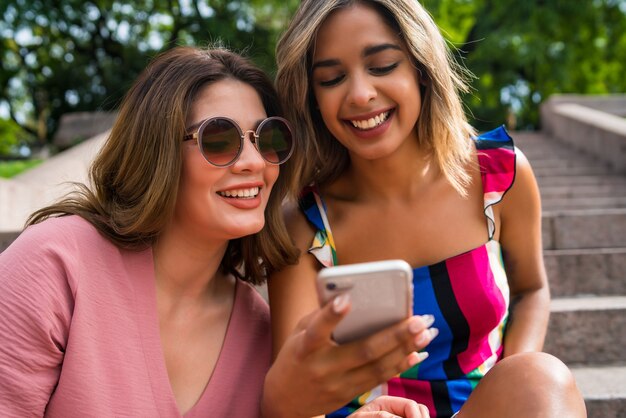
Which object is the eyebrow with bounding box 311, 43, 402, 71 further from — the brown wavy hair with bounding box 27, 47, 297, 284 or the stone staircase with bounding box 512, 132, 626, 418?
the stone staircase with bounding box 512, 132, 626, 418

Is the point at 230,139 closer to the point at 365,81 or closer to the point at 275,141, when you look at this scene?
the point at 275,141

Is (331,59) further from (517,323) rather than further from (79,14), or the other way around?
(79,14)

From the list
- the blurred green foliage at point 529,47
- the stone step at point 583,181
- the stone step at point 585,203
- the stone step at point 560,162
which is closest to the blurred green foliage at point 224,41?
the blurred green foliage at point 529,47

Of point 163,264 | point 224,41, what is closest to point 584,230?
point 163,264

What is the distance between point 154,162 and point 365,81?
2.62ft

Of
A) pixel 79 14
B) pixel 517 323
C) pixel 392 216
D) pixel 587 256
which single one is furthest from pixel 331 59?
pixel 79 14

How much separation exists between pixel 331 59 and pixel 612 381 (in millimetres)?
1900

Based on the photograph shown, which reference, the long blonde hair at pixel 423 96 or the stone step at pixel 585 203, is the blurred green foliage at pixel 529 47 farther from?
the long blonde hair at pixel 423 96

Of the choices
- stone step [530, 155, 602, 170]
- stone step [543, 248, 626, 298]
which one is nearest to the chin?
stone step [543, 248, 626, 298]

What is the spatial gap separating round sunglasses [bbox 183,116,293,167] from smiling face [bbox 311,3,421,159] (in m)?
0.26

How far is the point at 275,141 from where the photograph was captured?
2.37 meters

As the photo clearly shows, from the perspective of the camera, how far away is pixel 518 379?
1.91m

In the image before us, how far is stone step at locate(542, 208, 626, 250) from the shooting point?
4.48 meters

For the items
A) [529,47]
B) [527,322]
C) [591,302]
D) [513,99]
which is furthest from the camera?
[513,99]
